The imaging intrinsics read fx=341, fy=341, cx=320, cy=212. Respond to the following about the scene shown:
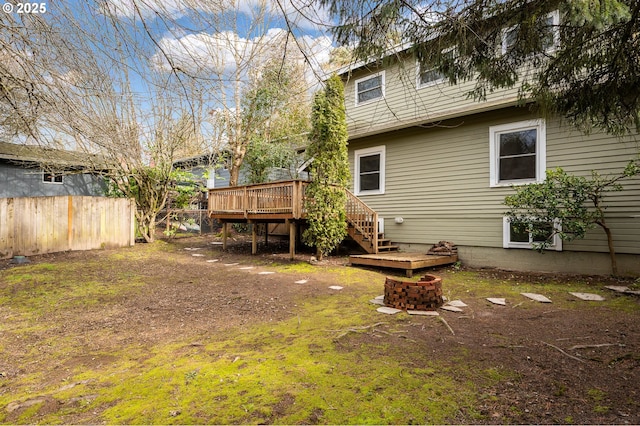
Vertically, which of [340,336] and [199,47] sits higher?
[199,47]

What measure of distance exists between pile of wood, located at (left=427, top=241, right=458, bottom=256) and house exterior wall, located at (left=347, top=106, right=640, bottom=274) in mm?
154

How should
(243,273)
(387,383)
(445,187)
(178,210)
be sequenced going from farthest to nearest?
(178,210) < (445,187) < (243,273) < (387,383)

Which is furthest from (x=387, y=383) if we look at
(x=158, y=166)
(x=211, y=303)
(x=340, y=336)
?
(x=158, y=166)

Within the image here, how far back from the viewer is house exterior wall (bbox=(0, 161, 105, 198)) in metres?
14.7

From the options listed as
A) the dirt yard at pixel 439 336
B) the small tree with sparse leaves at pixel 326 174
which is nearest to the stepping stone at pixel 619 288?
the dirt yard at pixel 439 336

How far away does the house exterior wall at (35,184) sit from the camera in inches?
580

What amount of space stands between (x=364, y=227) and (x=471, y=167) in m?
2.96

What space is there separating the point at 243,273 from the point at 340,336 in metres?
4.24

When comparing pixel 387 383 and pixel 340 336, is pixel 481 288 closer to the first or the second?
pixel 340 336

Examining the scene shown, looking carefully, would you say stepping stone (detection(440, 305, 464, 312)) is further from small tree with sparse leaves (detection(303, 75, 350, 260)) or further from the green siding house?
small tree with sparse leaves (detection(303, 75, 350, 260))

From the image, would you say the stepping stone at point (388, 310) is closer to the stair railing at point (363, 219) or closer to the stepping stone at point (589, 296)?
the stepping stone at point (589, 296)

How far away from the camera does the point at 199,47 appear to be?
271 centimetres

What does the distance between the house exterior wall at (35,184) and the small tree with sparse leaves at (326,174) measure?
34.0 ft

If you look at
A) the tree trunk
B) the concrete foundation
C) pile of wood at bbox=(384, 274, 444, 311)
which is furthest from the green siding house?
pile of wood at bbox=(384, 274, 444, 311)
